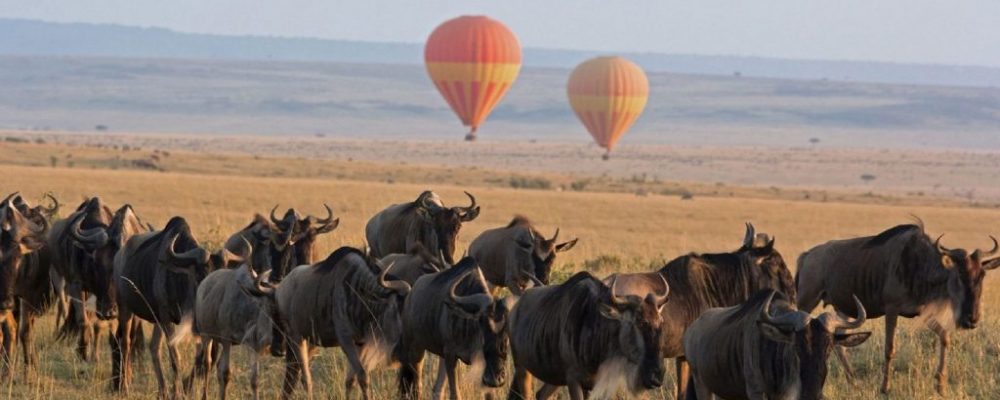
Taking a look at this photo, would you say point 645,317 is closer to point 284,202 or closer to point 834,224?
point 284,202

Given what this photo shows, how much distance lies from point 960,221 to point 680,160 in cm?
8519

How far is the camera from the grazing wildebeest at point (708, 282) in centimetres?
1107

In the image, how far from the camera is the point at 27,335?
1342 centimetres

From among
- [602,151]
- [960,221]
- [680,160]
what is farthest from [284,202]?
[602,151]

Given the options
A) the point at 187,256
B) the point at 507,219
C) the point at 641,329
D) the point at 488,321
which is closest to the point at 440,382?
the point at 488,321

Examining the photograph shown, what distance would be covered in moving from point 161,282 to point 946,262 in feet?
20.5

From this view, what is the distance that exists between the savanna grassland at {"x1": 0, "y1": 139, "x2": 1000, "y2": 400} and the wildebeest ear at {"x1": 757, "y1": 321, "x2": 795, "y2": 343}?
310 centimetres

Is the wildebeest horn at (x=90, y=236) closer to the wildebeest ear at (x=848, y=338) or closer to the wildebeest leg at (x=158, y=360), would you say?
the wildebeest leg at (x=158, y=360)

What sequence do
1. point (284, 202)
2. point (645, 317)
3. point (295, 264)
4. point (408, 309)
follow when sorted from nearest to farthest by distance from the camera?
point (645, 317) → point (408, 309) → point (295, 264) → point (284, 202)

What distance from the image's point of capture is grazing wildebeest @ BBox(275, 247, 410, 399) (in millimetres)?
11125

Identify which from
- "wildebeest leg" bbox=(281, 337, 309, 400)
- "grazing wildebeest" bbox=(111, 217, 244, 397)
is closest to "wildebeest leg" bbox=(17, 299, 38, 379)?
"grazing wildebeest" bbox=(111, 217, 244, 397)

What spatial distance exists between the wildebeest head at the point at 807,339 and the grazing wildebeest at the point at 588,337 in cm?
73

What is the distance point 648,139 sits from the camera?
193 meters

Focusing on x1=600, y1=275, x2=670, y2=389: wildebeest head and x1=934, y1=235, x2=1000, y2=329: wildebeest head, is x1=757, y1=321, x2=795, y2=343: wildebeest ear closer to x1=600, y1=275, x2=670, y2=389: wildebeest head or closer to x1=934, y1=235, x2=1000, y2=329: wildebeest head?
x1=600, y1=275, x2=670, y2=389: wildebeest head
